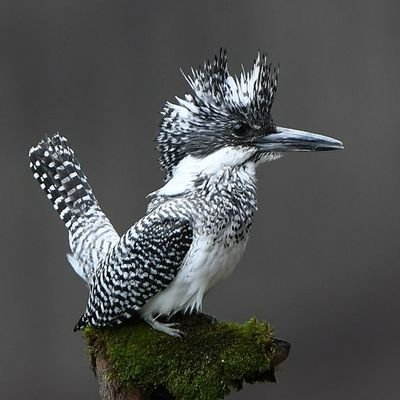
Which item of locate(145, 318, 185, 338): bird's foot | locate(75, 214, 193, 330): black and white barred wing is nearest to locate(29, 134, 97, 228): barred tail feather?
locate(75, 214, 193, 330): black and white barred wing

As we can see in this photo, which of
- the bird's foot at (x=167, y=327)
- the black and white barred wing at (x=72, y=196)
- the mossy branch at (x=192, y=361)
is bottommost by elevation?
the mossy branch at (x=192, y=361)

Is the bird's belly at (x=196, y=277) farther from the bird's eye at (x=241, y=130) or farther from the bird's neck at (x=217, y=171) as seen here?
the bird's eye at (x=241, y=130)

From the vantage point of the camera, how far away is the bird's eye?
277cm

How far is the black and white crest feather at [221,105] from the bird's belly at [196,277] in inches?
9.5

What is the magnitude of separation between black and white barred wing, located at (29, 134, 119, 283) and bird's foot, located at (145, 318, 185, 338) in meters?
0.33

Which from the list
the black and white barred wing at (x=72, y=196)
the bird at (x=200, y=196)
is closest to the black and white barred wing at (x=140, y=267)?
the bird at (x=200, y=196)

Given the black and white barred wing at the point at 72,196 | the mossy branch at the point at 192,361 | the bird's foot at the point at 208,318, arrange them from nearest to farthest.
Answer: the mossy branch at the point at 192,361 < the bird's foot at the point at 208,318 < the black and white barred wing at the point at 72,196

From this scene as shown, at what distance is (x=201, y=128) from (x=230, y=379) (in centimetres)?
61

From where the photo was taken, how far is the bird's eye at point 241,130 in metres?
2.77

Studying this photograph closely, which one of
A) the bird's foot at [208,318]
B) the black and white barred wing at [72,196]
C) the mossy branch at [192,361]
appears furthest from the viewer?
the black and white barred wing at [72,196]

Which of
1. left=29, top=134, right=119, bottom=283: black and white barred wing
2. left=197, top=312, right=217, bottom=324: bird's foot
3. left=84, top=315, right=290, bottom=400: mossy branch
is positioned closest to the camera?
left=84, top=315, right=290, bottom=400: mossy branch

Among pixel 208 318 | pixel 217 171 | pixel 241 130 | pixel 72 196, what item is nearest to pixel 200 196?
pixel 217 171

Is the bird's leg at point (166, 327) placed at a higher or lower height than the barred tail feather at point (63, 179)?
lower

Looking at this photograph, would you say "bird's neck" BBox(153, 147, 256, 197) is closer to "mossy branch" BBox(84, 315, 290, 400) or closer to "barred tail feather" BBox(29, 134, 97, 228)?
"mossy branch" BBox(84, 315, 290, 400)
